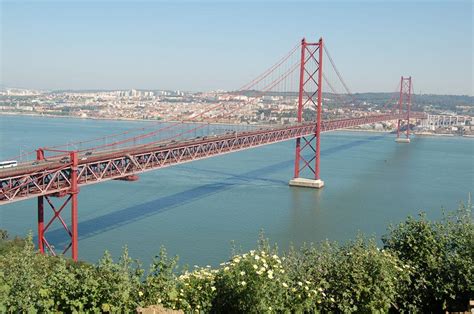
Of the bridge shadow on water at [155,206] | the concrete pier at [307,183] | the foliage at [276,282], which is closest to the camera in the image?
the foliage at [276,282]

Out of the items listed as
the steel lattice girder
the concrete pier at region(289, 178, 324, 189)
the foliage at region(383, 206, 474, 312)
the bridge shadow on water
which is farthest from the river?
the steel lattice girder

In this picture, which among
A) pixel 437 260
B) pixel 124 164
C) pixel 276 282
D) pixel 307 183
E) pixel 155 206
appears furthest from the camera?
pixel 307 183

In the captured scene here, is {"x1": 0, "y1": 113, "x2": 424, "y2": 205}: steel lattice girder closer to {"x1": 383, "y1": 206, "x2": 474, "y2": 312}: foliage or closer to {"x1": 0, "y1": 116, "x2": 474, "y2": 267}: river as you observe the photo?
{"x1": 0, "y1": 116, "x2": 474, "y2": 267}: river

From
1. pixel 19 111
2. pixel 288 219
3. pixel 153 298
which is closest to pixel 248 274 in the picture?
pixel 153 298

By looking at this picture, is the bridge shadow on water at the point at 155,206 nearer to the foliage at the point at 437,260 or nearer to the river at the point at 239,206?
the river at the point at 239,206

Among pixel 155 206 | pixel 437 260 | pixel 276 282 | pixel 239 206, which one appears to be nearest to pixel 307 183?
pixel 239 206

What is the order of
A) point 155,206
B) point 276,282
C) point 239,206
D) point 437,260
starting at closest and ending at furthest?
point 276,282
point 437,260
point 155,206
point 239,206

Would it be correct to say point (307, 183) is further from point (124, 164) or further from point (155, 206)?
point (124, 164)

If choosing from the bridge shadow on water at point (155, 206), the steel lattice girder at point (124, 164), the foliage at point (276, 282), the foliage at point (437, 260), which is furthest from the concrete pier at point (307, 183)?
the foliage at point (276, 282)
